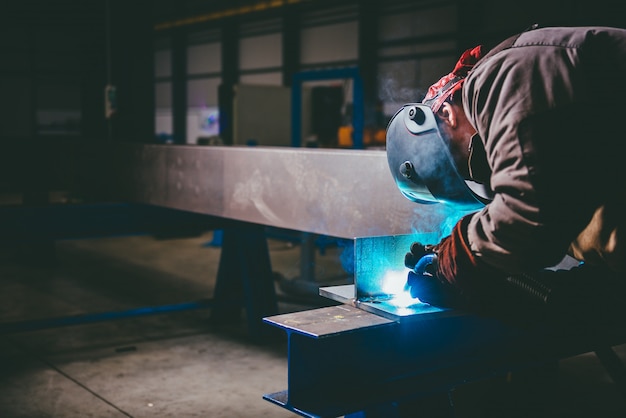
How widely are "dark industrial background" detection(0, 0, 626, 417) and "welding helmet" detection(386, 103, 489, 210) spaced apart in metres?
0.37

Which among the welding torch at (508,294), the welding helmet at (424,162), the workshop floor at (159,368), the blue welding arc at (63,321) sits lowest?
the workshop floor at (159,368)

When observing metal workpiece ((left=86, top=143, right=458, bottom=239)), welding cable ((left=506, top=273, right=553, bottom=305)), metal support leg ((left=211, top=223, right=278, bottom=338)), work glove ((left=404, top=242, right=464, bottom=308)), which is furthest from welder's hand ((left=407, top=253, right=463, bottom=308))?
metal support leg ((left=211, top=223, right=278, bottom=338))


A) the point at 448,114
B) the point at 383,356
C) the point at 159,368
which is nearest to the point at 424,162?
the point at 448,114

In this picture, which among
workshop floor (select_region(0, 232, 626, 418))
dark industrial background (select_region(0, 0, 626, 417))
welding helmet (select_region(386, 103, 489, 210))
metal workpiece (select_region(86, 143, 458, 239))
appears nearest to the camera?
welding helmet (select_region(386, 103, 489, 210))

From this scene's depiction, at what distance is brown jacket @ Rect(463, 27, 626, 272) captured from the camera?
1049mm

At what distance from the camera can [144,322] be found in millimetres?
3959

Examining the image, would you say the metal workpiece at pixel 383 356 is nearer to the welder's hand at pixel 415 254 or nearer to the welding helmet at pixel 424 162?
the welder's hand at pixel 415 254

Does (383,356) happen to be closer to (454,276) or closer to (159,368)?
(454,276)

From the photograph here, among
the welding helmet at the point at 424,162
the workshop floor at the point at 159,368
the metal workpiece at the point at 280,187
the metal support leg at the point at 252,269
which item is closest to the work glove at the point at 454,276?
the welding helmet at the point at 424,162

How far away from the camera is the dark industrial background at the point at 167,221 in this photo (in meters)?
2.87

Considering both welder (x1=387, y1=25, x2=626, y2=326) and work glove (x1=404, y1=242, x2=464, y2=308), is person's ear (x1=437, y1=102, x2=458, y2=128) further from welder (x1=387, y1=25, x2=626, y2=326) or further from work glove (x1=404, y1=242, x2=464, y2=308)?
work glove (x1=404, y1=242, x2=464, y2=308)

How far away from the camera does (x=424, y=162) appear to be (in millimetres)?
1334

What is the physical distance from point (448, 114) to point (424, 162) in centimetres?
10

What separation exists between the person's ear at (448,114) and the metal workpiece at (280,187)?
55 cm
